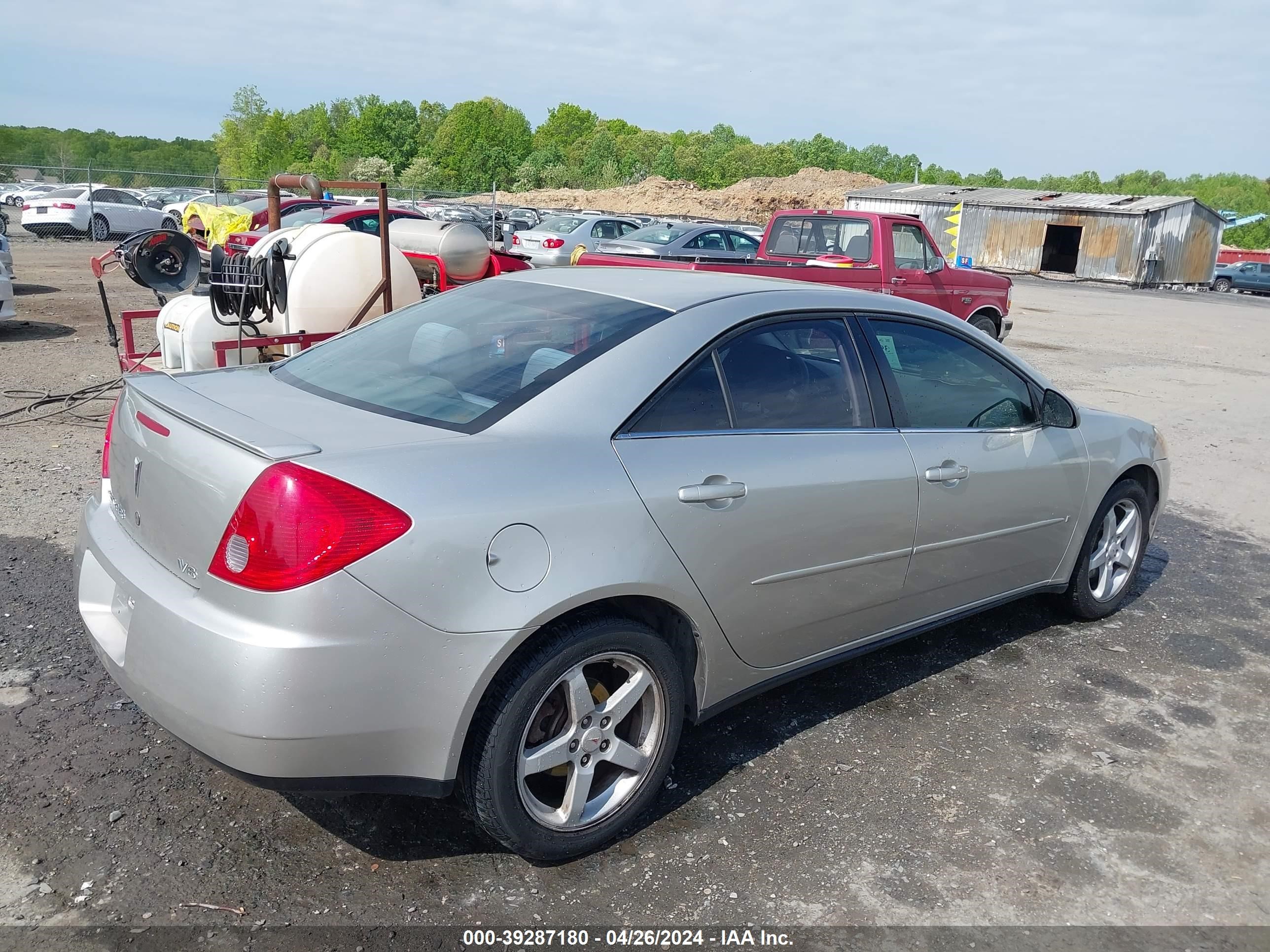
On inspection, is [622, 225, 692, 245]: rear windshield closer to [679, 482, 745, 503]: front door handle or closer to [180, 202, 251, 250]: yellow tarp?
[180, 202, 251, 250]: yellow tarp

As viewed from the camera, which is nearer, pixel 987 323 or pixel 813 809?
pixel 813 809

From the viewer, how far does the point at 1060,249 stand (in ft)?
150

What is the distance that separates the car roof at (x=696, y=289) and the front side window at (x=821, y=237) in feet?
24.8

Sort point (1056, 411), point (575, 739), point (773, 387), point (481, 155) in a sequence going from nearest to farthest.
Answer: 1. point (575, 739)
2. point (773, 387)
3. point (1056, 411)
4. point (481, 155)

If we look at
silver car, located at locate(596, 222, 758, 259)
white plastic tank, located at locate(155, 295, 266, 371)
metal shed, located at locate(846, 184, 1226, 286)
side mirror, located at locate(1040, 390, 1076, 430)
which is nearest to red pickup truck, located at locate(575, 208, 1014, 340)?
silver car, located at locate(596, 222, 758, 259)

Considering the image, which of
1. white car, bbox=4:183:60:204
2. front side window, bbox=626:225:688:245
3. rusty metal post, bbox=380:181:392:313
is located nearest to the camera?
rusty metal post, bbox=380:181:392:313

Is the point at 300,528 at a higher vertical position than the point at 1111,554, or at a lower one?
higher

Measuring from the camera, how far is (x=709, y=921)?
271cm

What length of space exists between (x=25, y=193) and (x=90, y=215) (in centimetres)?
1090

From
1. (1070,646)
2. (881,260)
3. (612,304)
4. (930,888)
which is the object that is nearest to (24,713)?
(612,304)

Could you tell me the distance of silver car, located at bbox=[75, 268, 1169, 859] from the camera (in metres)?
2.44

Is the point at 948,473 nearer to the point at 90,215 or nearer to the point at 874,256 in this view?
the point at 874,256

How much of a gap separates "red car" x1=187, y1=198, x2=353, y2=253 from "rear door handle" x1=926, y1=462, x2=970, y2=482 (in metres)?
12.6

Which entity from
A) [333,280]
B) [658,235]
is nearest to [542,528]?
[333,280]
